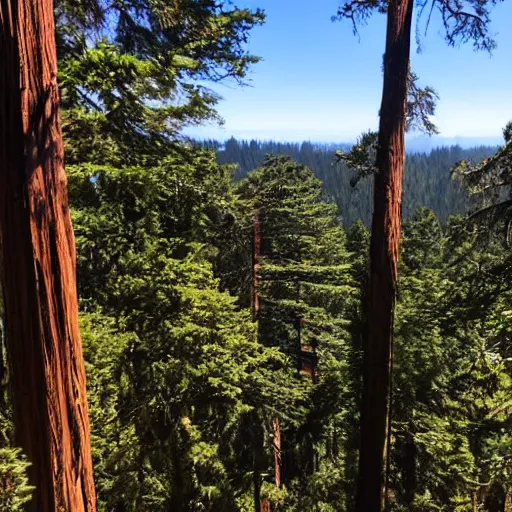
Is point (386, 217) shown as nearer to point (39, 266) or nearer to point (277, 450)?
point (39, 266)

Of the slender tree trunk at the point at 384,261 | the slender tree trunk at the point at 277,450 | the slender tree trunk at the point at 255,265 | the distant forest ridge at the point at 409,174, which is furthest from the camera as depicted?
the distant forest ridge at the point at 409,174

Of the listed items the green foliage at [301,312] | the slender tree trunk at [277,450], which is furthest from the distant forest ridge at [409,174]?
the slender tree trunk at [277,450]

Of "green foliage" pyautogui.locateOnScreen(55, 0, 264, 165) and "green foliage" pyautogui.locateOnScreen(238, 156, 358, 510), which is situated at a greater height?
"green foliage" pyautogui.locateOnScreen(55, 0, 264, 165)

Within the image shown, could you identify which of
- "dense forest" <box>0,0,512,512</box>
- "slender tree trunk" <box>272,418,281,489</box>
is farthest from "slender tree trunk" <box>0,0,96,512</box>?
"slender tree trunk" <box>272,418,281,489</box>

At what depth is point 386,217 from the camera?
504 cm

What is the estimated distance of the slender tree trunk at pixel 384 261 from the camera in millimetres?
4777

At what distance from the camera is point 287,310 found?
16703 millimetres

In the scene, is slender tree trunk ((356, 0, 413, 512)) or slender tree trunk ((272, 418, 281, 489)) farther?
slender tree trunk ((272, 418, 281, 489))

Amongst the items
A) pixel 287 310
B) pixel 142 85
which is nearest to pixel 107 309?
pixel 142 85

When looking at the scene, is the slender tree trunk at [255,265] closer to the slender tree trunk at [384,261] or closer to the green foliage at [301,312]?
the green foliage at [301,312]

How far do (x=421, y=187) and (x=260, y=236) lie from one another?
10979 centimetres

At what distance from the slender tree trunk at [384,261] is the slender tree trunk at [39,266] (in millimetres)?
3362

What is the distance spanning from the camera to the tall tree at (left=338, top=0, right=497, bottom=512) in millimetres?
4781

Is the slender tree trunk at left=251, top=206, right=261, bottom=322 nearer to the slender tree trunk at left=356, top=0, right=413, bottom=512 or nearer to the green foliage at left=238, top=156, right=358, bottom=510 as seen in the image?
the green foliage at left=238, top=156, right=358, bottom=510
